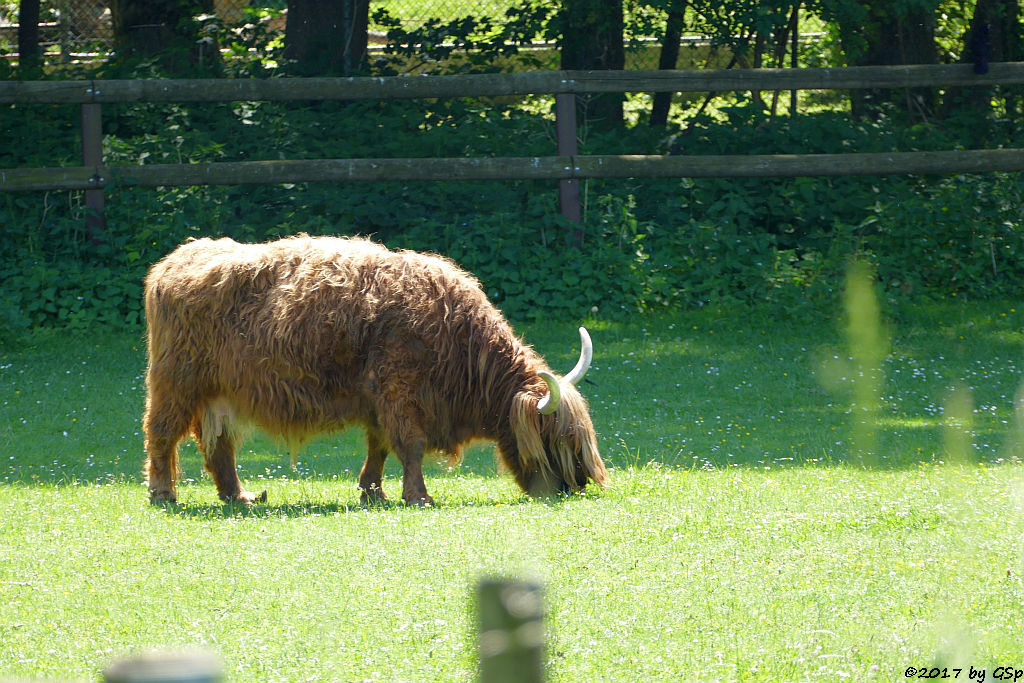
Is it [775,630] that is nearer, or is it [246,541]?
[775,630]

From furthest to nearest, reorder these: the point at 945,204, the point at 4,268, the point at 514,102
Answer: the point at 514,102, the point at 945,204, the point at 4,268

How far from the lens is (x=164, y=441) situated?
25.1 ft

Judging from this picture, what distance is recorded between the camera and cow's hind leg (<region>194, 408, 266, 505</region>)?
25.2 ft

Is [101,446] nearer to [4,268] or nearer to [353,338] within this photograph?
[353,338]

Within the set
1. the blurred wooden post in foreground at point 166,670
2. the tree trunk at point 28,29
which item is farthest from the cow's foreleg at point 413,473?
the tree trunk at point 28,29

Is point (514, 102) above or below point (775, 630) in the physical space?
above

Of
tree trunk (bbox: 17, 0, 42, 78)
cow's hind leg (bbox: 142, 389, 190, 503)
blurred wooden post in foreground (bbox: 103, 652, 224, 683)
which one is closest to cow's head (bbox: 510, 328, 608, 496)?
cow's hind leg (bbox: 142, 389, 190, 503)

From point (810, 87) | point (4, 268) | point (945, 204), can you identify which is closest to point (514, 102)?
point (810, 87)

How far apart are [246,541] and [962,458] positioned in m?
5.16

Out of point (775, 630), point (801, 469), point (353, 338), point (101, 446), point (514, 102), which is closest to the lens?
point (775, 630)

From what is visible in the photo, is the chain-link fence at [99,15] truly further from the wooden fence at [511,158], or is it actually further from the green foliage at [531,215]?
the wooden fence at [511,158]

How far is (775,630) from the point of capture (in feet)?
15.3

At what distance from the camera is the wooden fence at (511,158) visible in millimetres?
12875

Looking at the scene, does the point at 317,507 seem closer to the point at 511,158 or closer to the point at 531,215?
the point at 511,158
